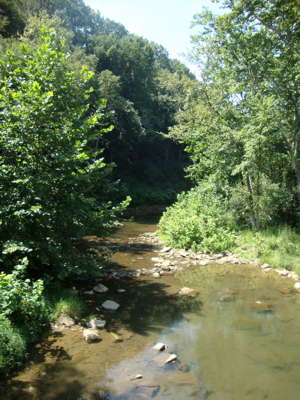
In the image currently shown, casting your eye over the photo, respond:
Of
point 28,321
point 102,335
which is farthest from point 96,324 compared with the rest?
point 28,321

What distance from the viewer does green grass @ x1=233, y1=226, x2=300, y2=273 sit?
11000mm

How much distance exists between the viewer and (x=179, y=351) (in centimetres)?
584

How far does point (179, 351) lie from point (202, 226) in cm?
825

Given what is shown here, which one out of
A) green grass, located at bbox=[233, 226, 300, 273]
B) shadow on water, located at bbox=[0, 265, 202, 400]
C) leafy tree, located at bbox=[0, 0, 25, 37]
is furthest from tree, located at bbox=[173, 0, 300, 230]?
leafy tree, located at bbox=[0, 0, 25, 37]

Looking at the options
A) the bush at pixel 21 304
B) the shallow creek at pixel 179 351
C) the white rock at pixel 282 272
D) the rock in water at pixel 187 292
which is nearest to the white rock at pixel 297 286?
the shallow creek at pixel 179 351

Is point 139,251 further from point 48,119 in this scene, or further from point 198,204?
point 48,119

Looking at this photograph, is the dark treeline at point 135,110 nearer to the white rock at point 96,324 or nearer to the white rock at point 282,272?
the white rock at point 282,272

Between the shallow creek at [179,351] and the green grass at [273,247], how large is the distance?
1916 mm

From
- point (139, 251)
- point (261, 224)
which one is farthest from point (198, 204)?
point (139, 251)

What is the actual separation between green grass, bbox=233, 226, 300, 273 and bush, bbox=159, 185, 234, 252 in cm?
68

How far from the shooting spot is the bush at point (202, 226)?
13.1 m

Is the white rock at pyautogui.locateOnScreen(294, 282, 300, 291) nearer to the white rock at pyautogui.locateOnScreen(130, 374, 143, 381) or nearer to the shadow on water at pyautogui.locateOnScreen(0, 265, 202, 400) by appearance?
the shadow on water at pyautogui.locateOnScreen(0, 265, 202, 400)

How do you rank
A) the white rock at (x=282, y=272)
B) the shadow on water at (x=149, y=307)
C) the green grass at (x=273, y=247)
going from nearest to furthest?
1. the shadow on water at (x=149, y=307)
2. the white rock at (x=282, y=272)
3. the green grass at (x=273, y=247)

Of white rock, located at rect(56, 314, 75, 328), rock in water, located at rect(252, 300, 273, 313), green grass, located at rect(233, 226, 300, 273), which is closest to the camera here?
white rock, located at rect(56, 314, 75, 328)
